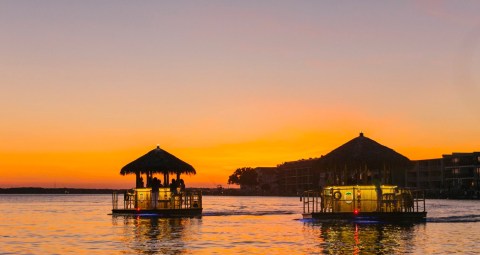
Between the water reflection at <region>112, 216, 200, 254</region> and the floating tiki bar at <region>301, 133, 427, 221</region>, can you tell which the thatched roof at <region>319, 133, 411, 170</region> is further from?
the water reflection at <region>112, 216, 200, 254</region>

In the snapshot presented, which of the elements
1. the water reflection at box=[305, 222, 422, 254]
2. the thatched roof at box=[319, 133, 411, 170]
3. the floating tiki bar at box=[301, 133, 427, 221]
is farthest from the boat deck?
the water reflection at box=[305, 222, 422, 254]

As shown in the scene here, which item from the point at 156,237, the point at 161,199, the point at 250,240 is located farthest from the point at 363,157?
the point at 161,199

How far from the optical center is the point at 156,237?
37.3 metres

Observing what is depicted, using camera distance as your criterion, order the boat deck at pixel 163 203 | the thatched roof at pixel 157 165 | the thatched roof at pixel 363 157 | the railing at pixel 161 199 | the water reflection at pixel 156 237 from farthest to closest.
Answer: the thatched roof at pixel 157 165 → the railing at pixel 161 199 → the boat deck at pixel 163 203 → the thatched roof at pixel 363 157 → the water reflection at pixel 156 237

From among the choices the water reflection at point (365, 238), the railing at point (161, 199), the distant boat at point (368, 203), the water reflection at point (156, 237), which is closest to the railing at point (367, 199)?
the distant boat at point (368, 203)

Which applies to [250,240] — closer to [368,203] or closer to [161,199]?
[368,203]

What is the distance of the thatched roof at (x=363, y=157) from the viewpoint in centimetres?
4942

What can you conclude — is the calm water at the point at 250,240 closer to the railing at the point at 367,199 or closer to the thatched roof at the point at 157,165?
the railing at the point at 367,199

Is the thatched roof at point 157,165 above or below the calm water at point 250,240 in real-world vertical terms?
above

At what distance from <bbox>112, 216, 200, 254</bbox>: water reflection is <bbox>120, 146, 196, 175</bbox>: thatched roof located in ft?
31.1

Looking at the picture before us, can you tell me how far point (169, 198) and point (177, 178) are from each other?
2.24m

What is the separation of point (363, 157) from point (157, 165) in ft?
59.4

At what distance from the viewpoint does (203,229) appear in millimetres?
44938

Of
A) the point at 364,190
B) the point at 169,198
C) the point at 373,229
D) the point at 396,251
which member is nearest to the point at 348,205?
the point at 364,190
